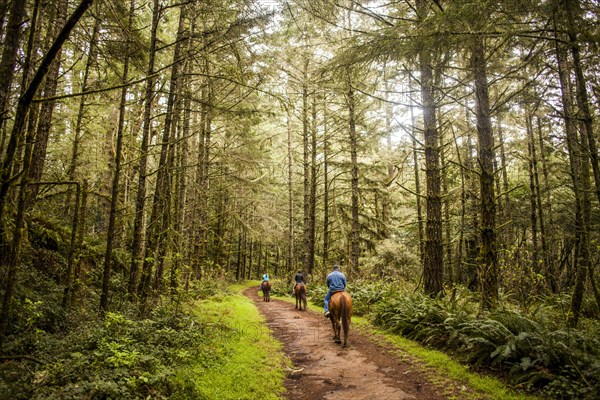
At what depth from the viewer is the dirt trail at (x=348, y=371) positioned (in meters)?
5.61

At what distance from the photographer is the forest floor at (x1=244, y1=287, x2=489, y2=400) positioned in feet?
18.2

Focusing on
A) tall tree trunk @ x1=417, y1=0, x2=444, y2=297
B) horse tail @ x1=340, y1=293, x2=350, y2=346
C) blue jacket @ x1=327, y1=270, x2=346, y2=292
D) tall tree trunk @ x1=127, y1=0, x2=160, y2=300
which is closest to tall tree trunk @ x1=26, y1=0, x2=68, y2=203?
tall tree trunk @ x1=127, y1=0, x2=160, y2=300

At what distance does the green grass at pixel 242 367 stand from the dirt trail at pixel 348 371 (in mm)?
321

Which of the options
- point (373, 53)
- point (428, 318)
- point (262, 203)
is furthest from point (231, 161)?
point (428, 318)

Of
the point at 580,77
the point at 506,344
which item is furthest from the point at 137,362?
the point at 580,77

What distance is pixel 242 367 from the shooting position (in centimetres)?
627

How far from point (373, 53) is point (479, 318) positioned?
6.40 meters

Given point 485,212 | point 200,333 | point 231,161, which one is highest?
point 231,161

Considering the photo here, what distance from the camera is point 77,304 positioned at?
7125mm

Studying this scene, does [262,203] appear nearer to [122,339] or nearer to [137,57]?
[137,57]

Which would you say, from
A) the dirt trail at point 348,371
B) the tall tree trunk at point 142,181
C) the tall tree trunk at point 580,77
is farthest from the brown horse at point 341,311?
the tall tree trunk at point 580,77

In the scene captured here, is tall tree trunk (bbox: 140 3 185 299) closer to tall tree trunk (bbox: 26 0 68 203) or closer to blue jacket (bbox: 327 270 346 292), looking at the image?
tall tree trunk (bbox: 26 0 68 203)

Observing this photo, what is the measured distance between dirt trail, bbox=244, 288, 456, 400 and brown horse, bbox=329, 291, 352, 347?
0.34m

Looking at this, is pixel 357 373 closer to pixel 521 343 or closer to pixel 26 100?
pixel 521 343
